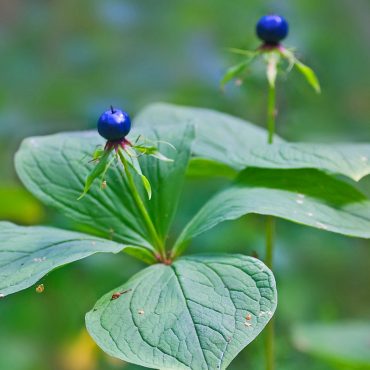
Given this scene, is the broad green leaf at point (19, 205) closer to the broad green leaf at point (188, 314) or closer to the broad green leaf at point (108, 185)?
the broad green leaf at point (108, 185)

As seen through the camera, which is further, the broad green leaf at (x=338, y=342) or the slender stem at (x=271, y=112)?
the broad green leaf at (x=338, y=342)

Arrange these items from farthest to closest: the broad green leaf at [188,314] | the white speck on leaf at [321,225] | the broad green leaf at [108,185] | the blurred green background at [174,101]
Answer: the blurred green background at [174,101] < the broad green leaf at [108,185] < the white speck on leaf at [321,225] < the broad green leaf at [188,314]

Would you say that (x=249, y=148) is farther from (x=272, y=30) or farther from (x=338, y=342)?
(x=338, y=342)

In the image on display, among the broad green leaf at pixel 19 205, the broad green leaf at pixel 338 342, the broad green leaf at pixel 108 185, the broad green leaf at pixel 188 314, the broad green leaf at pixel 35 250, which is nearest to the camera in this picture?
the broad green leaf at pixel 188 314

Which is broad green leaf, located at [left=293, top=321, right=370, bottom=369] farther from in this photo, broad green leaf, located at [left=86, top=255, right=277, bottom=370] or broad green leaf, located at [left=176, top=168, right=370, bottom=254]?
broad green leaf, located at [left=86, top=255, right=277, bottom=370]

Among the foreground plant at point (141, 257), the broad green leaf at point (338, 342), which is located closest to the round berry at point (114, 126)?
the foreground plant at point (141, 257)

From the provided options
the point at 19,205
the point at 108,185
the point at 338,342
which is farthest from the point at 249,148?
the point at 19,205

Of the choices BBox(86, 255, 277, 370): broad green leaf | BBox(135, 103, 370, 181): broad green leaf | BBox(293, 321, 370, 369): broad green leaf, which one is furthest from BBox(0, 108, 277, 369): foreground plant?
BBox(293, 321, 370, 369): broad green leaf

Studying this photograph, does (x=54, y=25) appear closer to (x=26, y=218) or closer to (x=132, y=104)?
(x=132, y=104)
